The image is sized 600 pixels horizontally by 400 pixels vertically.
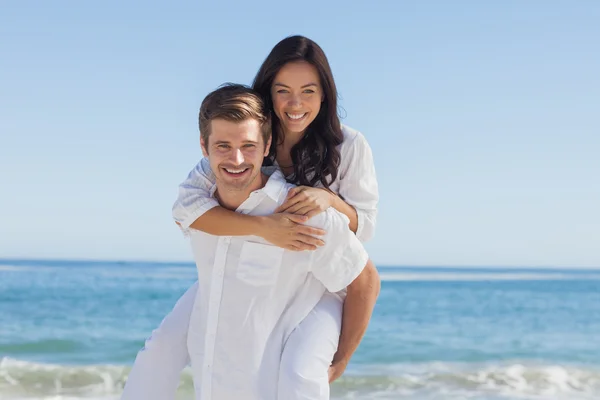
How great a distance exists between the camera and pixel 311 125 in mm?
3432

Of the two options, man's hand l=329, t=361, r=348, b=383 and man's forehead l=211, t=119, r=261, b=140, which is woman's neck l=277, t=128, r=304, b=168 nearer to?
man's forehead l=211, t=119, r=261, b=140

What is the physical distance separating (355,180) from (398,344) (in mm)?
8454

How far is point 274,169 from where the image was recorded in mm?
3275

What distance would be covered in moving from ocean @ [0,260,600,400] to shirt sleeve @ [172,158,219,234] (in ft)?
15.8

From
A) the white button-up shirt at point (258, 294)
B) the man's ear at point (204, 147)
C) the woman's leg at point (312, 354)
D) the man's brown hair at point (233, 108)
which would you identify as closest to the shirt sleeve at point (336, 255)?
the white button-up shirt at point (258, 294)

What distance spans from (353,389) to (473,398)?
118 cm

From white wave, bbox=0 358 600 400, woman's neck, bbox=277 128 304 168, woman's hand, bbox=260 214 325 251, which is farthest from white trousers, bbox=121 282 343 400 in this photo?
white wave, bbox=0 358 600 400

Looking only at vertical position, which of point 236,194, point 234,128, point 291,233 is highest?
point 234,128

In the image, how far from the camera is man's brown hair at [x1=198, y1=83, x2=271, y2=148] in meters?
2.94

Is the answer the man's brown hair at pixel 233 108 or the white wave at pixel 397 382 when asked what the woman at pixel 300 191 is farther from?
the white wave at pixel 397 382

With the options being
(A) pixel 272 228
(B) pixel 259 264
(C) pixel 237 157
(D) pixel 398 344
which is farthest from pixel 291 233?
(D) pixel 398 344

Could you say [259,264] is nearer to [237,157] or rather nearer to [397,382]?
[237,157]

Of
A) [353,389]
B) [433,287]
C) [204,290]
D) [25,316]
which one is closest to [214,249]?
[204,290]

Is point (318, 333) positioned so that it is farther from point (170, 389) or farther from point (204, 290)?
point (170, 389)
